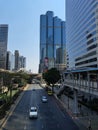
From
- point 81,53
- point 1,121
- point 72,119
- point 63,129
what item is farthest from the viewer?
point 81,53

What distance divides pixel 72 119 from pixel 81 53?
3522 inches

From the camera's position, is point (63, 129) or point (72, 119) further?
point (72, 119)

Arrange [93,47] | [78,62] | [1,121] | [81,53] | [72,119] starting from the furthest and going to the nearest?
[78,62] → [81,53] → [93,47] → [72,119] → [1,121]

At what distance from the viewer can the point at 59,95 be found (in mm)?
90812

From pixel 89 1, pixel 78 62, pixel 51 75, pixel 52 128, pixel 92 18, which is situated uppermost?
pixel 89 1

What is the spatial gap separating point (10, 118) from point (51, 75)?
211 ft

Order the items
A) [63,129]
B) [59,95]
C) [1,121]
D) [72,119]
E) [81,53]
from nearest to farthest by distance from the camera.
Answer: [63,129] → [1,121] → [72,119] → [59,95] → [81,53]

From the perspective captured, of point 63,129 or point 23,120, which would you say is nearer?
point 63,129

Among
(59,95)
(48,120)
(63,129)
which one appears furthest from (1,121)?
(59,95)

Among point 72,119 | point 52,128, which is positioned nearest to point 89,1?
point 72,119

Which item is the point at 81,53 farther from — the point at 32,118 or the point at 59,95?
the point at 32,118

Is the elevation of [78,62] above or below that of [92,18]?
below

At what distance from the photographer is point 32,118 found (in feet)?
155

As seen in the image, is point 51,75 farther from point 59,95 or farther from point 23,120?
point 23,120
